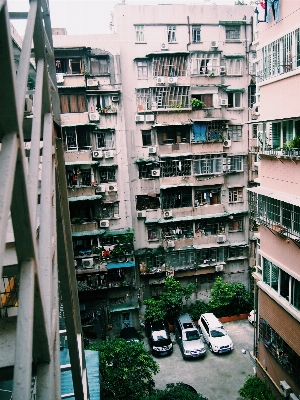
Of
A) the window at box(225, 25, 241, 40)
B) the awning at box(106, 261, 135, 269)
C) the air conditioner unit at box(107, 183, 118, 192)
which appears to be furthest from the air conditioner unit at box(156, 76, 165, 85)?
the awning at box(106, 261, 135, 269)

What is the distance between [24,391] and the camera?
4.67 ft

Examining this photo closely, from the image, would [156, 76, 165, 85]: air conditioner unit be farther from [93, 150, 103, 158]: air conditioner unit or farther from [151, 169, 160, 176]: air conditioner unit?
[93, 150, 103, 158]: air conditioner unit

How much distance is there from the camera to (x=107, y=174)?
1766 cm

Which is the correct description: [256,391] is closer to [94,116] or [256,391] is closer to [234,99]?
[94,116]

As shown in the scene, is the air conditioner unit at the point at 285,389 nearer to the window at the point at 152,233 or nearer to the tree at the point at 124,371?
the tree at the point at 124,371

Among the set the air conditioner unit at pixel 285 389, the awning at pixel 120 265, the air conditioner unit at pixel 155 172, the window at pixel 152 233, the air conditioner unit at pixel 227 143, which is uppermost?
the air conditioner unit at pixel 227 143

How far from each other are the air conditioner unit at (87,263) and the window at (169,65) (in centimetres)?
987

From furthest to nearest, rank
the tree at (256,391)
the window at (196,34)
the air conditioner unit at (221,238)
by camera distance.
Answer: the air conditioner unit at (221,238) → the window at (196,34) → the tree at (256,391)

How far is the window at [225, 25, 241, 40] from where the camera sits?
18.0 metres

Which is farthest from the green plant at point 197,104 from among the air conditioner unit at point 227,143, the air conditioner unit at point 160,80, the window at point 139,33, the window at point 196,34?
the window at point 139,33

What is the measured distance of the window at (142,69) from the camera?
1733 cm

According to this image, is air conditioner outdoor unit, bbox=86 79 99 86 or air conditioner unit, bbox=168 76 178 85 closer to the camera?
air conditioner outdoor unit, bbox=86 79 99 86

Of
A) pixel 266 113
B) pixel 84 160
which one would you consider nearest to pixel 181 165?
pixel 84 160

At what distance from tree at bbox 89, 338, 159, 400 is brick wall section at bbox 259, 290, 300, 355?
4303 millimetres
